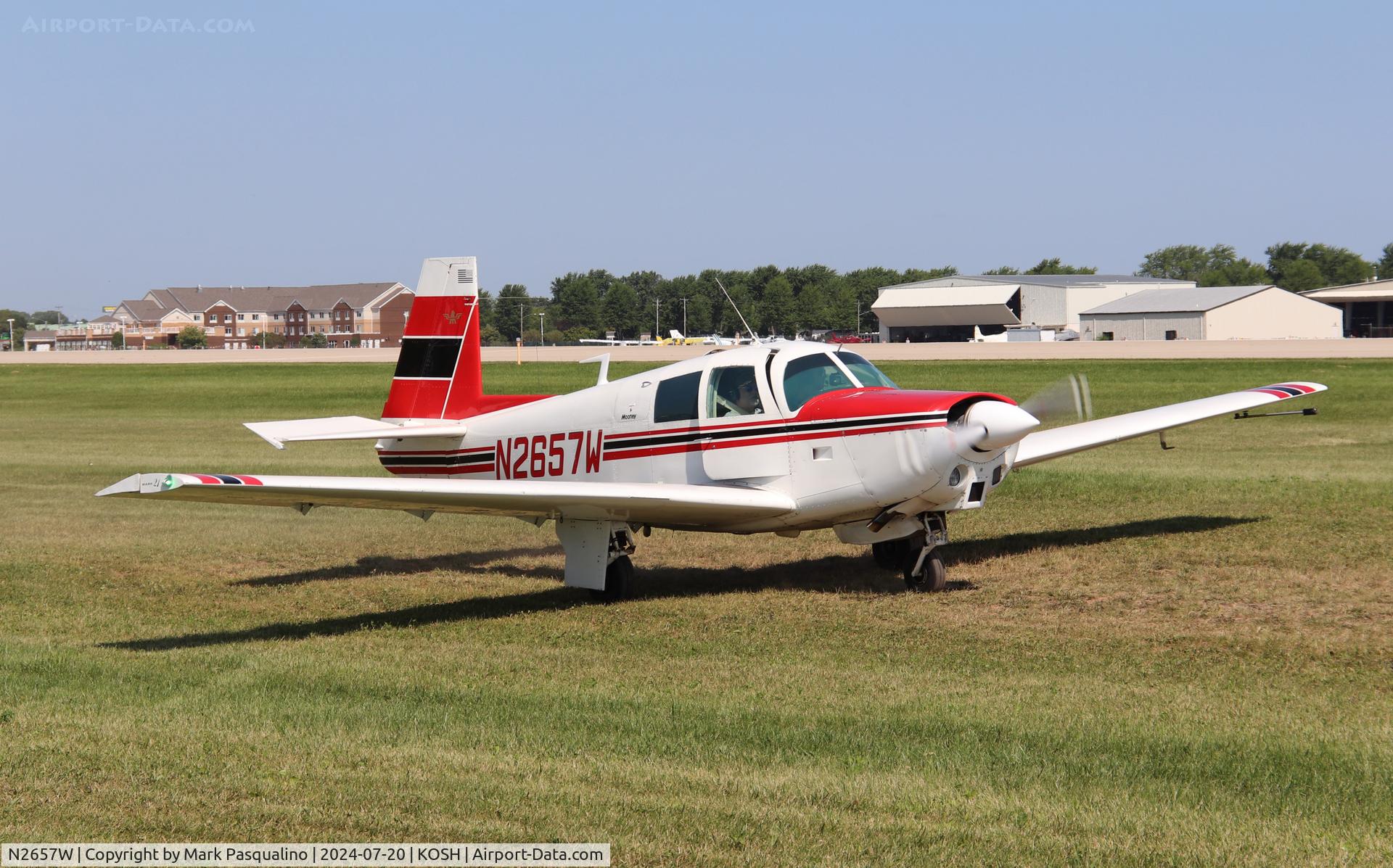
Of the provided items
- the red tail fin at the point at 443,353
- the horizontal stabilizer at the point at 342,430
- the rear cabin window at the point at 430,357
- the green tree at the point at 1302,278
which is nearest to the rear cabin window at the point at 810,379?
the red tail fin at the point at 443,353

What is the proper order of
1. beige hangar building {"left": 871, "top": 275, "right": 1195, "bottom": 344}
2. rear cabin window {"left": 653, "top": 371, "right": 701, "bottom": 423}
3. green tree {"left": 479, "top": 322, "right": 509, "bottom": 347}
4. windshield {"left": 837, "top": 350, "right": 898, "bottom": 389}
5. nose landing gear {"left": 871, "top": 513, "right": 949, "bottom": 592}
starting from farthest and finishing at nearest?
green tree {"left": 479, "top": 322, "right": 509, "bottom": 347}, beige hangar building {"left": 871, "top": 275, "right": 1195, "bottom": 344}, rear cabin window {"left": 653, "top": 371, "right": 701, "bottom": 423}, windshield {"left": 837, "top": 350, "right": 898, "bottom": 389}, nose landing gear {"left": 871, "top": 513, "right": 949, "bottom": 592}

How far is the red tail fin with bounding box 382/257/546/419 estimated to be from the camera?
14.4m

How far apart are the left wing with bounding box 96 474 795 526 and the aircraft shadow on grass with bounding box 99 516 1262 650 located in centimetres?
84

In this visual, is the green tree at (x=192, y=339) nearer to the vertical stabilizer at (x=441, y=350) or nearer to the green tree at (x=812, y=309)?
the green tree at (x=812, y=309)

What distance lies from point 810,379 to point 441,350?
15.1 ft

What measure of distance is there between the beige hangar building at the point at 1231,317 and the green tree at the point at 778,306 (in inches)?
2121

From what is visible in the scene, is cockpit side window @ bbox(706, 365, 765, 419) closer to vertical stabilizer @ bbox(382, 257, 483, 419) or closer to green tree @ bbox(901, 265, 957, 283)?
vertical stabilizer @ bbox(382, 257, 483, 419)

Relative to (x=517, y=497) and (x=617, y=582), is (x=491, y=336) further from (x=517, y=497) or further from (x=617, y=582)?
(x=517, y=497)

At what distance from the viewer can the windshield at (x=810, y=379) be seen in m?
11.8

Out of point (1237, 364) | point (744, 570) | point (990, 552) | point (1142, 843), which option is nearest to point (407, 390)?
point (744, 570)

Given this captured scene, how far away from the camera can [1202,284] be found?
17400cm

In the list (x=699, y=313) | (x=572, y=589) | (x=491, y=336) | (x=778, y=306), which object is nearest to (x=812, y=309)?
(x=778, y=306)

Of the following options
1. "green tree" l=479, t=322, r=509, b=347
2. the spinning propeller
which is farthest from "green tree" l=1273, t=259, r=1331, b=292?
the spinning propeller

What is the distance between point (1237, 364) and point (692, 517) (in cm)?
4375
